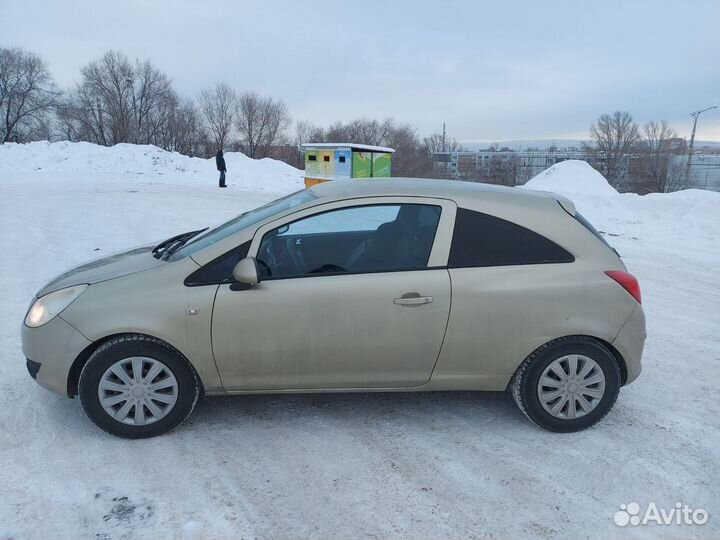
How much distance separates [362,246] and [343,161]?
1303 centimetres

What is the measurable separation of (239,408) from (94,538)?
1293mm

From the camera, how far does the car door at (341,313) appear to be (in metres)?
3.12

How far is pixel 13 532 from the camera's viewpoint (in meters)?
2.40

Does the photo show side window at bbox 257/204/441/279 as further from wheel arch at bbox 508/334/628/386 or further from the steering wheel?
wheel arch at bbox 508/334/628/386

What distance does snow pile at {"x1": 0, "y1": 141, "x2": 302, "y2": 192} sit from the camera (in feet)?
77.4

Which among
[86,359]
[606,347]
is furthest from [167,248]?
[606,347]

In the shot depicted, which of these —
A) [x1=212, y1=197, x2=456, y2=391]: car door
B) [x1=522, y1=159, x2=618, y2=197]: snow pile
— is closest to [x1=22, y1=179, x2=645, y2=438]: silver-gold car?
[x1=212, y1=197, x2=456, y2=391]: car door

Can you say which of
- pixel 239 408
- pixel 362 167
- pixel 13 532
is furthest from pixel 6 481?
pixel 362 167

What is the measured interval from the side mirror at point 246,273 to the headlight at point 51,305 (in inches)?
37.9

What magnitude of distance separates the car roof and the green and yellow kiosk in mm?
11956

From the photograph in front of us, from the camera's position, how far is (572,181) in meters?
20.1

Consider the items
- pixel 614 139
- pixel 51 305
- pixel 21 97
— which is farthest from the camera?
pixel 614 139

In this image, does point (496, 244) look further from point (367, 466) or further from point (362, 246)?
point (367, 466)

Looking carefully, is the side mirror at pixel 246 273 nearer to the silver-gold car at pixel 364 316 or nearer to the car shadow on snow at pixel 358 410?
the silver-gold car at pixel 364 316
